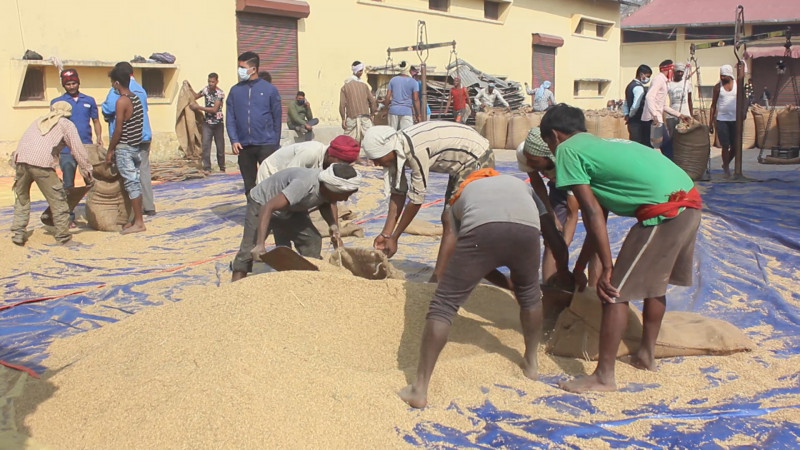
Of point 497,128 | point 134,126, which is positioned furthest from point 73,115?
point 497,128

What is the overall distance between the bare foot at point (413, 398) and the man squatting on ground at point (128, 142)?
4660mm

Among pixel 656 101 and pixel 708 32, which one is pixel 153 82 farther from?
pixel 708 32

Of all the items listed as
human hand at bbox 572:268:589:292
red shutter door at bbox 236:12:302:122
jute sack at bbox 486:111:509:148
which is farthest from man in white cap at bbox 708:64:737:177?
red shutter door at bbox 236:12:302:122

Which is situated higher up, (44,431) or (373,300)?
(373,300)

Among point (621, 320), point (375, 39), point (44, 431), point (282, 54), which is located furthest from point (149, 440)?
point (375, 39)

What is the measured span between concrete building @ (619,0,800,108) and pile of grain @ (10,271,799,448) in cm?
2503

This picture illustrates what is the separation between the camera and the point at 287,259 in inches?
173

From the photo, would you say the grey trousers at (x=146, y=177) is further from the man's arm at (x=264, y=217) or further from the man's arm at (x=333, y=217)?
the man's arm at (x=264, y=217)

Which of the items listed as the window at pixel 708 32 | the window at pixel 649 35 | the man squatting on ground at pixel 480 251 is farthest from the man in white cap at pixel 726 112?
the window at pixel 708 32

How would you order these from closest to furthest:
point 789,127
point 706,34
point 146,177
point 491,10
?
point 146,177, point 789,127, point 491,10, point 706,34

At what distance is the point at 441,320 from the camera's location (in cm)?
306

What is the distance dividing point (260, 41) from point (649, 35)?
21.2 m

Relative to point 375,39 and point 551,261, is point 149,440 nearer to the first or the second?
point 551,261

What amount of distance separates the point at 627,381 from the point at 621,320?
29cm
